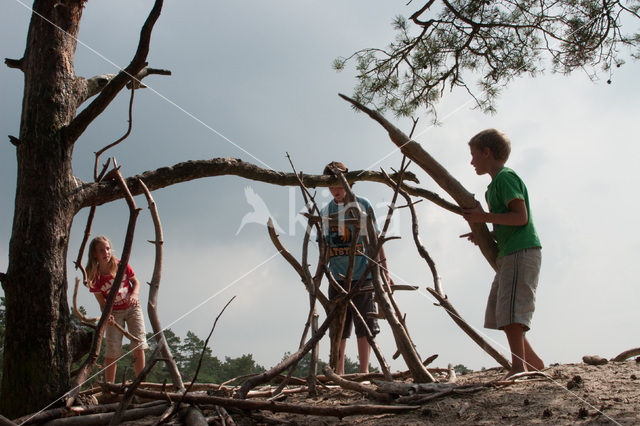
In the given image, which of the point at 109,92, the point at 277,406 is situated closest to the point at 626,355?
the point at 277,406

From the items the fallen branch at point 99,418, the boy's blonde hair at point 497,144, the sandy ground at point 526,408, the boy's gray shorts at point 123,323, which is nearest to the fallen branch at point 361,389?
the sandy ground at point 526,408

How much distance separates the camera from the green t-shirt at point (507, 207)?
2.43 metres

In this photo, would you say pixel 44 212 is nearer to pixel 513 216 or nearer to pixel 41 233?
pixel 41 233

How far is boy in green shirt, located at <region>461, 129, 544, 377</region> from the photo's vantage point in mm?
2379

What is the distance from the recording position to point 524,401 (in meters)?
1.93

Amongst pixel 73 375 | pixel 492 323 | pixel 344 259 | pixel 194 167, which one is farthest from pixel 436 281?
pixel 73 375

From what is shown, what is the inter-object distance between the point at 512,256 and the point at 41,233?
81.2 inches

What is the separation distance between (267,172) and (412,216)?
814 mm

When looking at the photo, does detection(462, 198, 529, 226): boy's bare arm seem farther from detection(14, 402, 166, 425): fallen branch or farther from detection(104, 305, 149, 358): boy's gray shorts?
detection(104, 305, 149, 358): boy's gray shorts

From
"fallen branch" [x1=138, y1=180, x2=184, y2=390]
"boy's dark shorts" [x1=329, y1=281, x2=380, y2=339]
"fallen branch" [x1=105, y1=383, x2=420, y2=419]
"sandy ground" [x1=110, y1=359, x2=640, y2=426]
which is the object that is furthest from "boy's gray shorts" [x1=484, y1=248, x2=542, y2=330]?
"fallen branch" [x1=138, y1=180, x2=184, y2=390]

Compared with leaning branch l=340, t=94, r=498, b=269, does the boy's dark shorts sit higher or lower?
lower

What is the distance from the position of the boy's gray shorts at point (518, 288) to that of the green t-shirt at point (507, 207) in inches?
1.5

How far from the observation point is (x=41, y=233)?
208 cm

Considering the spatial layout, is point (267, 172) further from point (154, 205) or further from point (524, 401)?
point (524, 401)
